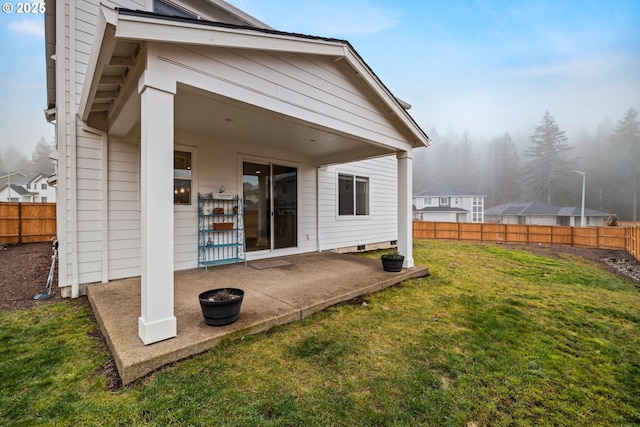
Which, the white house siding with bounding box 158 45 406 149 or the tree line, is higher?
the tree line

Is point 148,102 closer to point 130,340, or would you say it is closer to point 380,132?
point 130,340

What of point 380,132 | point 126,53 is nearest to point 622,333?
point 380,132

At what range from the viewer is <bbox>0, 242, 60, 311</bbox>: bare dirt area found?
3929 mm

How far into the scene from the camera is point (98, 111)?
383 centimetres

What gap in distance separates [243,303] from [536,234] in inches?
604

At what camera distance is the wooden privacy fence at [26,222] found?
8.06 m

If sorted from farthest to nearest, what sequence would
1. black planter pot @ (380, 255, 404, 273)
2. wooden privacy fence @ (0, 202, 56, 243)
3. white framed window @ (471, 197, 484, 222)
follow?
white framed window @ (471, 197, 484, 222) < wooden privacy fence @ (0, 202, 56, 243) < black planter pot @ (380, 255, 404, 273)

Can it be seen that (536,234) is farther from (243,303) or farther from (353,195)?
(243,303)

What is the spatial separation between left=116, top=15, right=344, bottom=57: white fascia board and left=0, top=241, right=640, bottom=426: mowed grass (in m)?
2.72

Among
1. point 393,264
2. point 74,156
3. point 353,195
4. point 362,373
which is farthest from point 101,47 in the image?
point 353,195

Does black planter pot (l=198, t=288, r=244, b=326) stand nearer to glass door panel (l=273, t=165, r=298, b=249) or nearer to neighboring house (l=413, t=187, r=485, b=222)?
glass door panel (l=273, t=165, r=298, b=249)

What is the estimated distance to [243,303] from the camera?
3.38 meters
